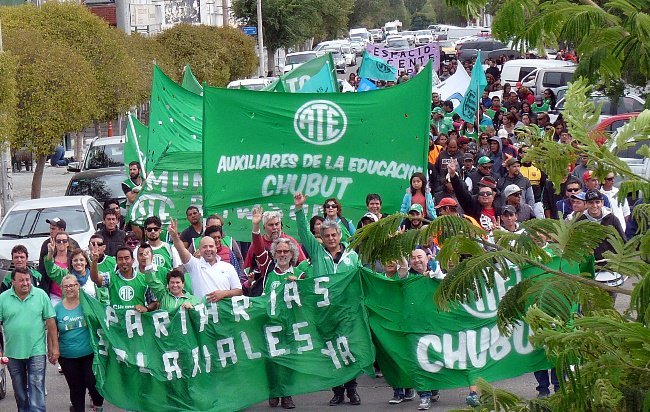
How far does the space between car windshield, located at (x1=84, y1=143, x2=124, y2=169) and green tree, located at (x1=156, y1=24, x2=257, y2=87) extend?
15.9 m

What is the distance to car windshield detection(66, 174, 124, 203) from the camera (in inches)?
815

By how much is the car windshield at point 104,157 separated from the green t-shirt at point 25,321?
1428 cm

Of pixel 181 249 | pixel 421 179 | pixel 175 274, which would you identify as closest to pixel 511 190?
pixel 421 179

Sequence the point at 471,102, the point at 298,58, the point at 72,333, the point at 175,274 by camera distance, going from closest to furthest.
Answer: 1. the point at 72,333
2. the point at 175,274
3. the point at 471,102
4. the point at 298,58

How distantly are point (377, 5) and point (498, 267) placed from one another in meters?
107

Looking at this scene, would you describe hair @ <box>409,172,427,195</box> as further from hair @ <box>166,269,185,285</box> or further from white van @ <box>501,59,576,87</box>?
white van @ <box>501,59,576,87</box>

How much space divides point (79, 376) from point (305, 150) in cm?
336

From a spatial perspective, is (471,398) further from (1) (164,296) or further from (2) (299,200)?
(2) (299,200)

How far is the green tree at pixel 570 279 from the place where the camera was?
3760 mm

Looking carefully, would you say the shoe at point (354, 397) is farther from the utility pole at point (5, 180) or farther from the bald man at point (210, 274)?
A: the utility pole at point (5, 180)

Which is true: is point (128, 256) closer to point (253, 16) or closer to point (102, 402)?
point (102, 402)

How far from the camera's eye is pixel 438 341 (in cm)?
1051

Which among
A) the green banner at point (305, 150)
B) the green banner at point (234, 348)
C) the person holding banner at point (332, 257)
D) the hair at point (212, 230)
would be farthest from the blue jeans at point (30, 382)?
the green banner at point (305, 150)

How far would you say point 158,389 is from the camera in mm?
10461
